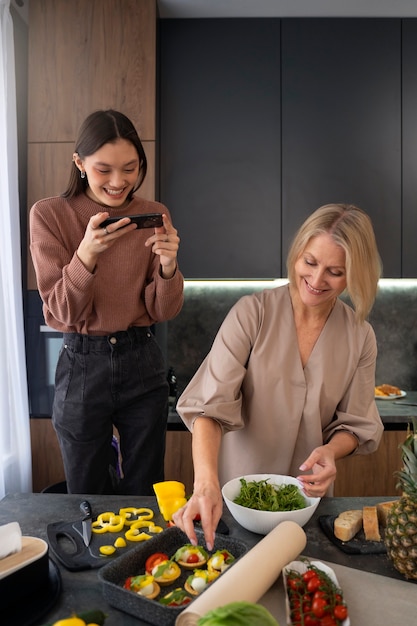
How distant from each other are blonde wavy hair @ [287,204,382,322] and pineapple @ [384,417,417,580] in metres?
0.54

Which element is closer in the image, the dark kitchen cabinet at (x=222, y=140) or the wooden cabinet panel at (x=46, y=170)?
the wooden cabinet panel at (x=46, y=170)

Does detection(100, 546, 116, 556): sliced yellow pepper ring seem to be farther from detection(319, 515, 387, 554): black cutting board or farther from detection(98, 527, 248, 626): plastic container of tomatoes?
detection(319, 515, 387, 554): black cutting board

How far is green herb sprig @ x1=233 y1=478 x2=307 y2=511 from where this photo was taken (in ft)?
4.16

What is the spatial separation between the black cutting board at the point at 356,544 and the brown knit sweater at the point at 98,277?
0.93m

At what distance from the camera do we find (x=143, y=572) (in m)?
1.06

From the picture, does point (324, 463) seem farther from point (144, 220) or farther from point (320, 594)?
point (144, 220)

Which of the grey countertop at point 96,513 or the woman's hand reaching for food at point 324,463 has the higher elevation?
the woman's hand reaching for food at point 324,463

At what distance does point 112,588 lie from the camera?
0.95 m

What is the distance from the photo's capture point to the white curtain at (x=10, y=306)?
8.69 feet

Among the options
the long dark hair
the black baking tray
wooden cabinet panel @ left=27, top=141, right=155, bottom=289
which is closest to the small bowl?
the black baking tray

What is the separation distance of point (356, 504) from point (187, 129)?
229 centimetres

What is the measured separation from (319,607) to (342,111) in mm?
2740

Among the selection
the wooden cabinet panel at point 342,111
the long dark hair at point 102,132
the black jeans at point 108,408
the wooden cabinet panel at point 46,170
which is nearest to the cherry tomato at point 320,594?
the black jeans at point 108,408

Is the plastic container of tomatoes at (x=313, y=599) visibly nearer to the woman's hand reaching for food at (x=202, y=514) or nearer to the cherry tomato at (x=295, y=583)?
the cherry tomato at (x=295, y=583)
